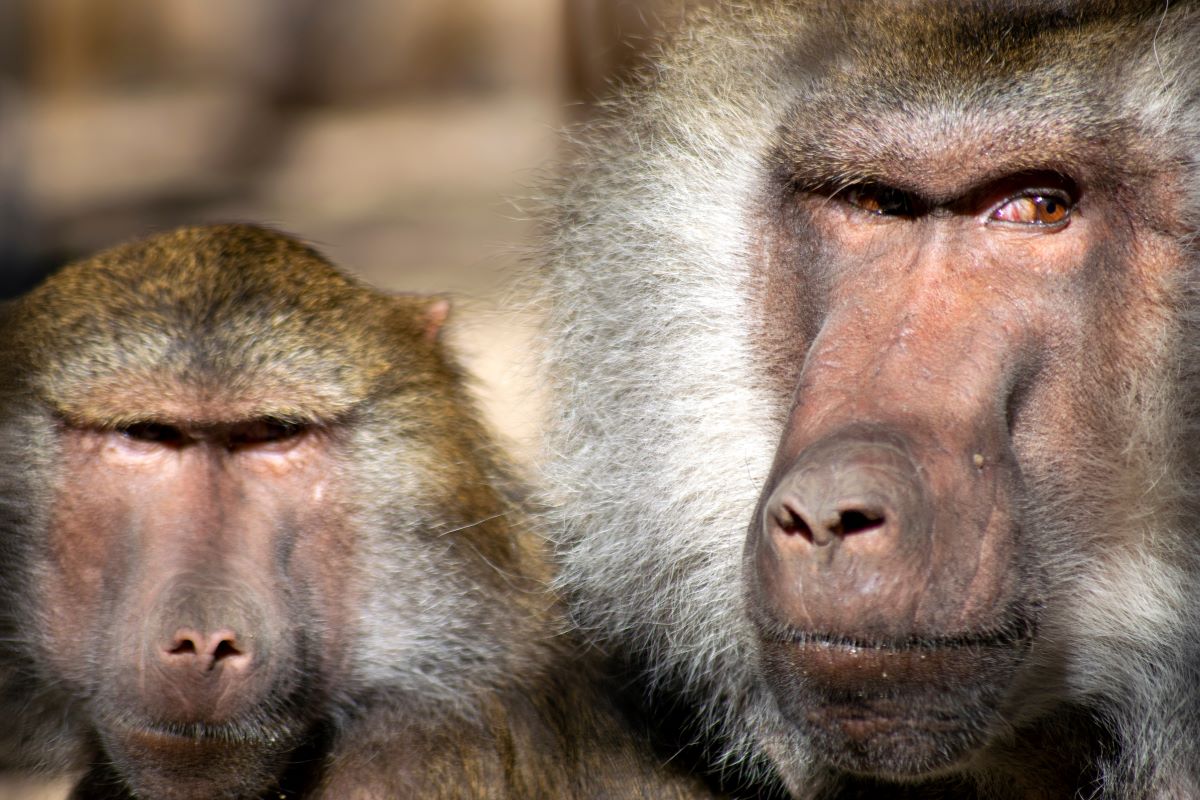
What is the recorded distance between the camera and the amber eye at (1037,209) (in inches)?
106

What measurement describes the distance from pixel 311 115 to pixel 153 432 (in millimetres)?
4138

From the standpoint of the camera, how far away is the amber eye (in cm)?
270

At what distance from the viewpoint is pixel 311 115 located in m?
7.23

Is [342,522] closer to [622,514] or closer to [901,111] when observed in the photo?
[622,514]

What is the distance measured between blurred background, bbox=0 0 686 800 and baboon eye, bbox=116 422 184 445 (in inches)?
117

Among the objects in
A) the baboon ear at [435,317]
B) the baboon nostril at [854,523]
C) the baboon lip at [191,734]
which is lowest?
the baboon lip at [191,734]

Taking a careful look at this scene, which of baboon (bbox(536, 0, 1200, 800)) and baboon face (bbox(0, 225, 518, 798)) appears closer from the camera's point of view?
baboon (bbox(536, 0, 1200, 800))

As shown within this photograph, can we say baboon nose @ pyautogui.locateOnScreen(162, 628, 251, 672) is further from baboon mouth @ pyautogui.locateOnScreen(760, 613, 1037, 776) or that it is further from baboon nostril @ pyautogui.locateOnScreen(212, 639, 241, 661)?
baboon mouth @ pyautogui.locateOnScreen(760, 613, 1037, 776)

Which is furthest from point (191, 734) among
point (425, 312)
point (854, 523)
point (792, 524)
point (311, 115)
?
point (311, 115)

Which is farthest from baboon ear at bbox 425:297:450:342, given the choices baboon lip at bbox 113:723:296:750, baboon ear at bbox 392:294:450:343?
baboon lip at bbox 113:723:296:750

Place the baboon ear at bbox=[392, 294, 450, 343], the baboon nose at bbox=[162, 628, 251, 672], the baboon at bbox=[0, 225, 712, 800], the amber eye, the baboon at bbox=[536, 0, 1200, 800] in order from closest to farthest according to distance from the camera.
A: the baboon at bbox=[536, 0, 1200, 800] → the amber eye → the baboon nose at bbox=[162, 628, 251, 672] → the baboon at bbox=[0, 225, 712, 800] → the baboon ear at bbox=[392, 294, 450, 343]

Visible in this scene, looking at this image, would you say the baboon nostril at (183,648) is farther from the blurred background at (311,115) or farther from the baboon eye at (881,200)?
the blurred background at (311,115)

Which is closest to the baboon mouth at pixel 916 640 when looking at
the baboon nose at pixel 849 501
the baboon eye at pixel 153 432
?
the baboon nose at pixel 849 501

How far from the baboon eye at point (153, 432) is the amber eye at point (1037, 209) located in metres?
1.88
